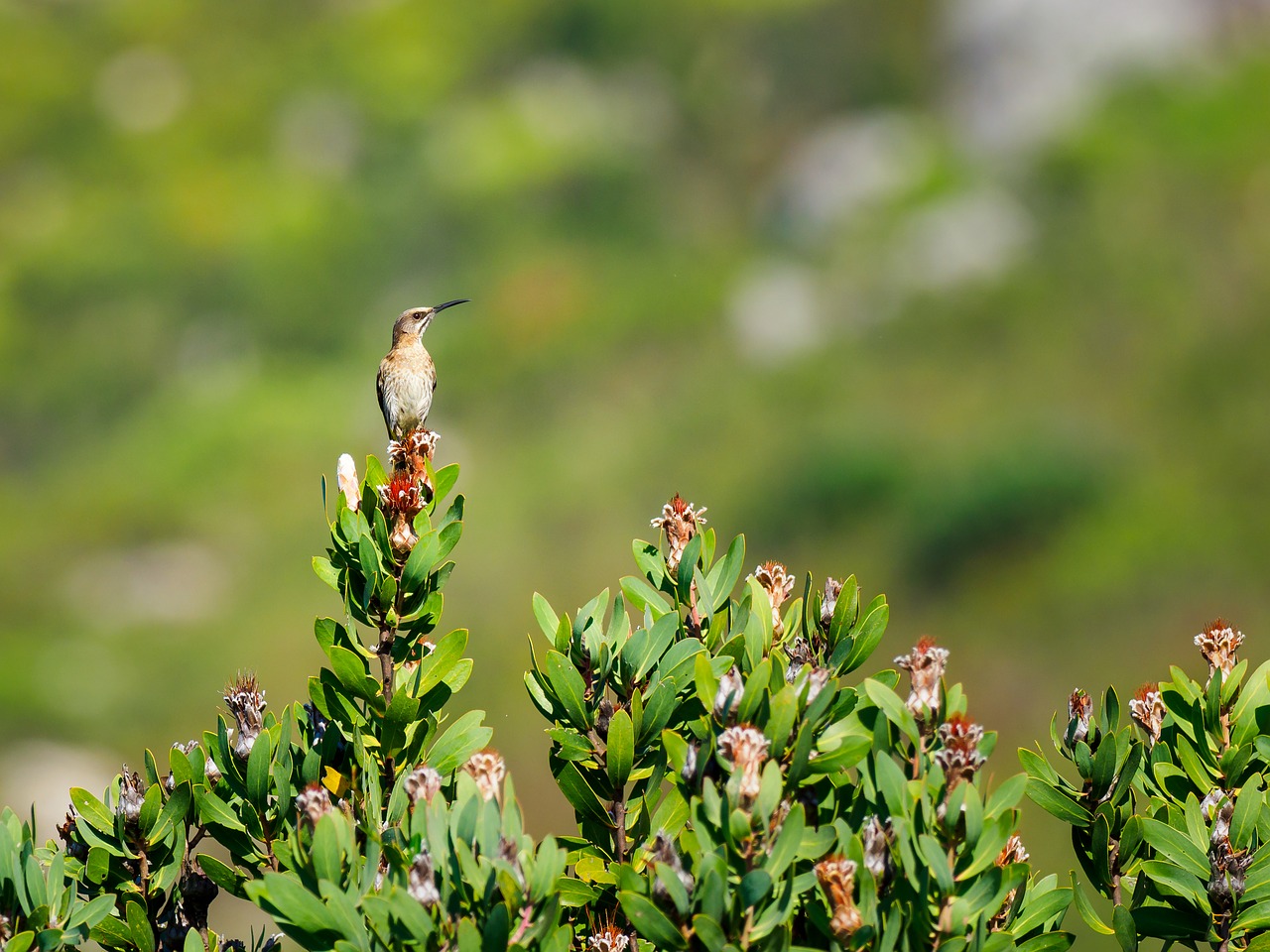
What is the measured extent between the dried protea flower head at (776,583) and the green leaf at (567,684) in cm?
55

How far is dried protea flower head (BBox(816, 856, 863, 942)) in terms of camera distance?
2.62 metres

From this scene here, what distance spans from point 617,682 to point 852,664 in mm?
595

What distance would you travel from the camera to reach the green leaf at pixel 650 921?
2.56 m

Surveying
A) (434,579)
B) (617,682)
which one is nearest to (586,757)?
(617,682)

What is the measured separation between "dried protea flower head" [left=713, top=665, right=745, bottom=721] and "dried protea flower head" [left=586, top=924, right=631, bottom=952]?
24.5 inches

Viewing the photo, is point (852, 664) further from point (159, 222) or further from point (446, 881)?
point (159, 222)

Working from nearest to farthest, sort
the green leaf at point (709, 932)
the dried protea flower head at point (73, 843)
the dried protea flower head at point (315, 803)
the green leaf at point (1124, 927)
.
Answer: the green leaf at point (709, 932), the dried protea flower head at point (315, 803), the green leaf at point (1124, 927), the dried protea flower head at point (73, 843)

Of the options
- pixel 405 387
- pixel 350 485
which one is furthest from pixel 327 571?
pixel 405 387

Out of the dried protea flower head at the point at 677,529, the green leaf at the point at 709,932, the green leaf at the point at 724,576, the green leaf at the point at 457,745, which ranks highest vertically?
the dried protea flower head at the point at 677,529

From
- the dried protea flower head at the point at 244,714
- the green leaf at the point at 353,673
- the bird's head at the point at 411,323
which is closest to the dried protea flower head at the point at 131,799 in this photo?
the dried protea flower head at the point at 244,714

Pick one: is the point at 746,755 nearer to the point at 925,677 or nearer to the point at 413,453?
the point at 925,677

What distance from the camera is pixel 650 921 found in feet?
8.42

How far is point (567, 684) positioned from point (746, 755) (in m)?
0.65

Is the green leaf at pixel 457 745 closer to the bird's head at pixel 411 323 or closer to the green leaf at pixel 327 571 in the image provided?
the green leaf at pixel 327 571
